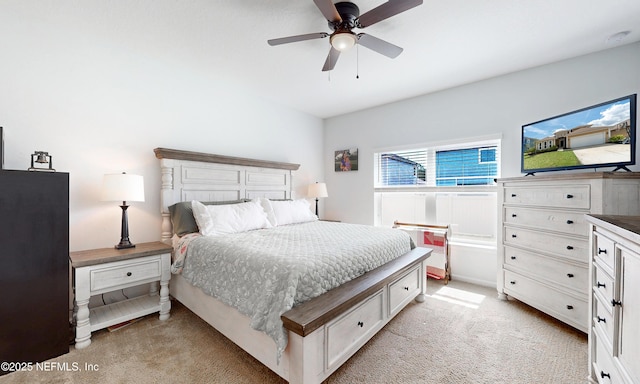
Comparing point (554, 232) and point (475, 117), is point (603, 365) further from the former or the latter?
point (475, 117)

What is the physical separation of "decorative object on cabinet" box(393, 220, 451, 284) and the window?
64cm

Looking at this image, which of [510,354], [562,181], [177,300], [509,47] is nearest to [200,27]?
[177,300]

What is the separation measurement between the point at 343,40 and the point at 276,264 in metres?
1.69

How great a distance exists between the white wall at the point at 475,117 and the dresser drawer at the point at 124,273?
3.03 meters

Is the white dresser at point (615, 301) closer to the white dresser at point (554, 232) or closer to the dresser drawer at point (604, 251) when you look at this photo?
the dresser drawer at point (604, 251)

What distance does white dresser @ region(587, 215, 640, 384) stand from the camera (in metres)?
0.91

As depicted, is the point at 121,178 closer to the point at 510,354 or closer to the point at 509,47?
the point at 510,354

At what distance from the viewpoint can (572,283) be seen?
6.93 ft

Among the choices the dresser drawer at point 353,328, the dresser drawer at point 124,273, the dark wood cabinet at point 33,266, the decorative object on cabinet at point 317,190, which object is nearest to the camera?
the dresser drawer at point 353,328

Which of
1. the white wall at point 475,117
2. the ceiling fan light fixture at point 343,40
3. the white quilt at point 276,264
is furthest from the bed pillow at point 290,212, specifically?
the ceiling fan light fixture at point 343,40

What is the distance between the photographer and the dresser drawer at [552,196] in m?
2.04

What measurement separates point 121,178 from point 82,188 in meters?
0.46

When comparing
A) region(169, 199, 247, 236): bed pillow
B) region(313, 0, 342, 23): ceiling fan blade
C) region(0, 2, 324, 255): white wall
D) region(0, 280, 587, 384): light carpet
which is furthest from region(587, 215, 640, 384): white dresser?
region(0, 2, 324, 255): white wall

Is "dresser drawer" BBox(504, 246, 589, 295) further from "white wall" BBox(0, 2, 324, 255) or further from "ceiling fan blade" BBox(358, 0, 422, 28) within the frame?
"white wall" BBox(0, 2, 324, 255)
